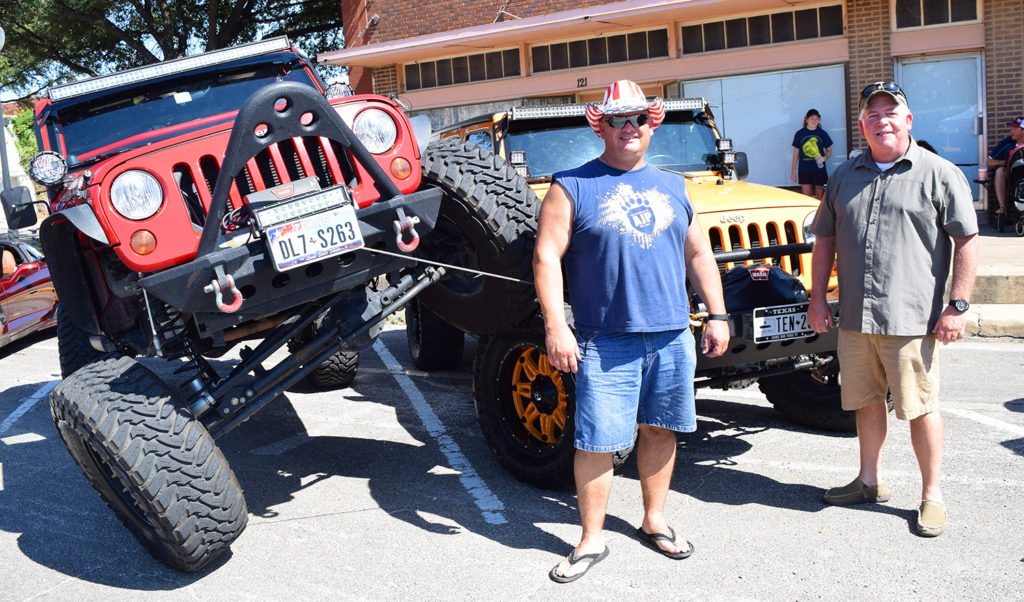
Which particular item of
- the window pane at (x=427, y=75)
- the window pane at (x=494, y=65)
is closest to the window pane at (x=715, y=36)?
the window pane at (x=494, y=65)

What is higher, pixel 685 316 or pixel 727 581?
pixel 685 316

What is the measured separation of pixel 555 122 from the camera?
636 cm

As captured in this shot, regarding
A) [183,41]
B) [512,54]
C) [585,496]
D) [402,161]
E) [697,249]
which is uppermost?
[183,41]

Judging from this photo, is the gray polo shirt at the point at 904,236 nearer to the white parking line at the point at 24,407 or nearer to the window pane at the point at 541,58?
the white parking line at the point at 24,407

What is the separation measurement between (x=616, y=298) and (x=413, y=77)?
15.8 meters

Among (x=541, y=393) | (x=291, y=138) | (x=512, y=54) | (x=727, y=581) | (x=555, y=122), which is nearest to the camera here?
(x=727, y=581)

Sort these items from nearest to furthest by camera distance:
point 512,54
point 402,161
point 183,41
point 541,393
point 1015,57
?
point 402,161 → point 541,393 → point 1015,57 → point 512,54 → point 183,41

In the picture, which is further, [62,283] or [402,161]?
[62,283]

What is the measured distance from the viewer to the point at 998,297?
8.37 meters

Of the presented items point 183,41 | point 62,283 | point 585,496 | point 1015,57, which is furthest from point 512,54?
point 585,496

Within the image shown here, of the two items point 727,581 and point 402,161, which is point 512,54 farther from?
point 727,581

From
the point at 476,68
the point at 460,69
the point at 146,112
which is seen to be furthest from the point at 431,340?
the point at 460,69

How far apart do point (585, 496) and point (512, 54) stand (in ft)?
47.7

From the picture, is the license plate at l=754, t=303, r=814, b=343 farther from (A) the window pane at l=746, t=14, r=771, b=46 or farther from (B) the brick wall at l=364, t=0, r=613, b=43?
(B) the brick wall at l=364, t=0, r=613, b=43
